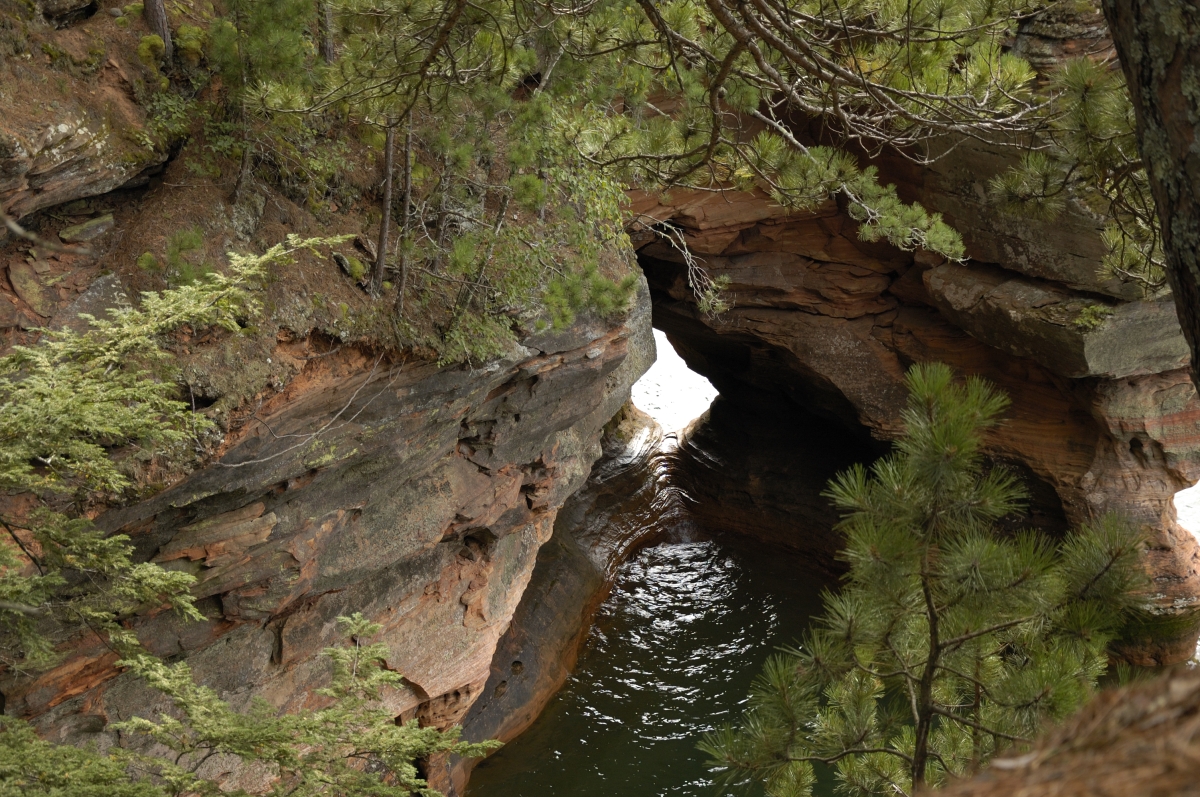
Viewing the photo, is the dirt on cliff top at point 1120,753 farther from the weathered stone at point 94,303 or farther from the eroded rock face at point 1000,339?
the eroded rock face at point 1000,339

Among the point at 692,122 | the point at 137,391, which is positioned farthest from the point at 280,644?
the point at 692,122

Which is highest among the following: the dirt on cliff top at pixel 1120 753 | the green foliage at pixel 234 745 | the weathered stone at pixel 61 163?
the weathered stone at pixel 61 163

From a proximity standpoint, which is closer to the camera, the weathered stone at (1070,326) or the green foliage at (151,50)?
the green foliage at (151,50)

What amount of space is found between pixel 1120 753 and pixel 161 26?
17.8ft

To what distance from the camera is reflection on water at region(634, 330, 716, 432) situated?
47.3ft

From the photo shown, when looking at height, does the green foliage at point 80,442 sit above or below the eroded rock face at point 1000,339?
below

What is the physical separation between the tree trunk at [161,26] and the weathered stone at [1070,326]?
7.12 m

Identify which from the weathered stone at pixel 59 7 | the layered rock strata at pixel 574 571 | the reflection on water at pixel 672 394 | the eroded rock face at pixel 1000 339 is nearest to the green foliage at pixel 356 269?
the weathered stone at pixel 59 7

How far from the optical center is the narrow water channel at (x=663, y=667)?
307 inches

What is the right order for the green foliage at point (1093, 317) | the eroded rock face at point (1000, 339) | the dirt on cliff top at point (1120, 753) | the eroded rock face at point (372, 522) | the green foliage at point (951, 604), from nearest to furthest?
the dirt on cliff top at point (1120, 753), the green foliage at point (951, 604), the eroded rock face at point (372, 522), the green foliage at point (1093, 317), the eroded rock face at point (1000, 339)

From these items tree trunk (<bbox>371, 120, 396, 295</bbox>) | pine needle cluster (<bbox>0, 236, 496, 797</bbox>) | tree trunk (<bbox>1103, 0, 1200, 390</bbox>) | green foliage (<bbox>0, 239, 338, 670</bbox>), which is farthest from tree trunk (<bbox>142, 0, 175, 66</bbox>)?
tree trunk (<bbox>1103, 0, 1200, 390</bbox>)

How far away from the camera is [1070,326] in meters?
7.52

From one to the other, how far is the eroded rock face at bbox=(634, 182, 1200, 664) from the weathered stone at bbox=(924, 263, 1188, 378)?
0.04 feet

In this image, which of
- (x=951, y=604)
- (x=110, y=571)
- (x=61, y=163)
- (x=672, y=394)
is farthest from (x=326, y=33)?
(x=672, y=394)
